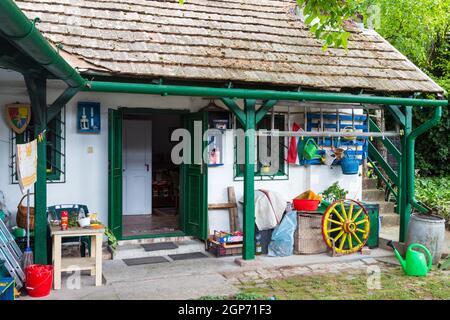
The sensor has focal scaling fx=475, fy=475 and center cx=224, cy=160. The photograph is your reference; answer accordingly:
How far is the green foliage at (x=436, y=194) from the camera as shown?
11.6 metres

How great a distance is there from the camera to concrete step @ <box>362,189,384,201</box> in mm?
11328

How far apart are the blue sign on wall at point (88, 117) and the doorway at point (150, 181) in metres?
0.24

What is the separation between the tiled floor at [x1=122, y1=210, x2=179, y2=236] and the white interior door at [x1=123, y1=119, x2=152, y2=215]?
0.33 meters

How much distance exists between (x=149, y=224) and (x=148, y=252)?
171cm

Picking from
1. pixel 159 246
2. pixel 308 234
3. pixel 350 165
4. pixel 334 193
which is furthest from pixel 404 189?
pixel 159 246

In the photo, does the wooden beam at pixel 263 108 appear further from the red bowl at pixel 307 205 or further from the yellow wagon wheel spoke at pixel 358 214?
→ the yellow wagon wheel spoke at pixel 358 214

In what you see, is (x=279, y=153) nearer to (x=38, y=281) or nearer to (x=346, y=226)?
(x=346, y=226)

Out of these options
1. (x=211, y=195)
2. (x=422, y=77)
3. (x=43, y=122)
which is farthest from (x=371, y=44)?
(x=43, y=122)

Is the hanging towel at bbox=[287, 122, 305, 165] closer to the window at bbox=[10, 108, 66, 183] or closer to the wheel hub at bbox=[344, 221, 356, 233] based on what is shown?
the wheel hub at bbox=[344, 221, 356, 233]

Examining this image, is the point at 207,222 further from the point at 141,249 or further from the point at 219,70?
the point at 219,70

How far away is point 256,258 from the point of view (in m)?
8.24

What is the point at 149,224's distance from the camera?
10.0 m

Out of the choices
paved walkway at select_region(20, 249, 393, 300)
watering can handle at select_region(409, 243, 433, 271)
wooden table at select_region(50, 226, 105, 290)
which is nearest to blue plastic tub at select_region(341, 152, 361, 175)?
paved walkway at select_region(20, 249, 393, 300)

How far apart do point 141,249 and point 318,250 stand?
10.6 feet
